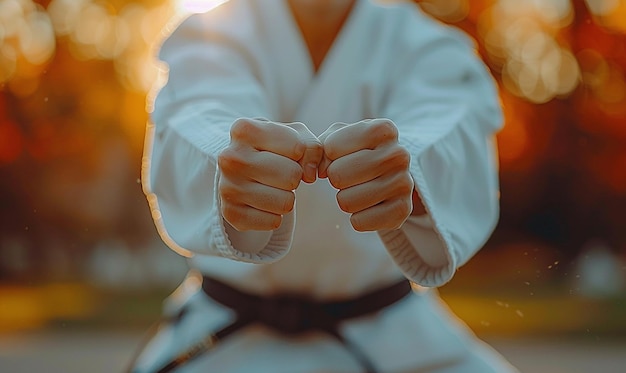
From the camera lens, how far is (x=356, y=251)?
101 centimetres

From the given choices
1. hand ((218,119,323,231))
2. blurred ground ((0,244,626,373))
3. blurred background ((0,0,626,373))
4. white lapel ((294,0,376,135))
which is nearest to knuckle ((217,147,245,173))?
hand ((218,119,323,231))

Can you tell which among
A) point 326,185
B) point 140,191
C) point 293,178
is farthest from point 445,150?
point 140,191

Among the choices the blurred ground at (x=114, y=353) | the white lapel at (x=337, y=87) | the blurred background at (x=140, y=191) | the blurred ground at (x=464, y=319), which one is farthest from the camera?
the blurred background at (x=140, y=191)

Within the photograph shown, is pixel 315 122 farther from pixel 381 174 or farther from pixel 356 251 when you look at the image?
pixel 381 174

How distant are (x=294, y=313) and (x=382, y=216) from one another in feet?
1.05

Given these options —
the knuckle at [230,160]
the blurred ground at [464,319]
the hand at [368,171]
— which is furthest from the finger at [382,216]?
the blurred ground at [464,319]

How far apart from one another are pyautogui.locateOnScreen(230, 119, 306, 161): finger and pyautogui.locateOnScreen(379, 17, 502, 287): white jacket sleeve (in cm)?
15

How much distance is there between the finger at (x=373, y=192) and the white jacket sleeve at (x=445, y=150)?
0.29 ft

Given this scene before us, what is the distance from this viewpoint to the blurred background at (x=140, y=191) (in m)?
4.97

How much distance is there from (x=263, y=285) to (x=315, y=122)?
0.66ft

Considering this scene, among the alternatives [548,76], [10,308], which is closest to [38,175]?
[10,308]

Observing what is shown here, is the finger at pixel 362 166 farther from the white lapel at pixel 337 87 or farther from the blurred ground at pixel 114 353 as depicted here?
the blurred ground at pixel 114 353

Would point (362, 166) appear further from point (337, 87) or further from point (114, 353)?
point (114, 353)

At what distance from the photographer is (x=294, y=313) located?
40.3 inches
